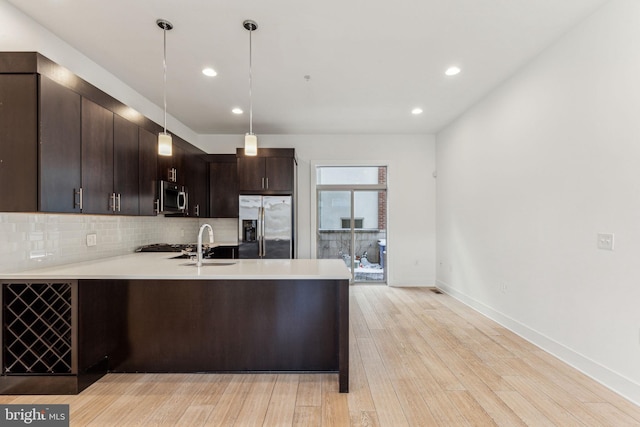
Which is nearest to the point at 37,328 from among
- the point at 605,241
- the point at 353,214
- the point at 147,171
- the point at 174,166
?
the point at 147,171

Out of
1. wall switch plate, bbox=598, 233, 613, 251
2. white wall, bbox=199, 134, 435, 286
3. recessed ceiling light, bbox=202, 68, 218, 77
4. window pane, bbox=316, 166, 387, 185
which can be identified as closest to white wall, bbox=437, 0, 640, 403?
wall switch plate, bbox=598, 233, 613, 251

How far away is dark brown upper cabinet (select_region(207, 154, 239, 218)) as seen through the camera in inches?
200

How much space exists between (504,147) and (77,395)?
4.67 metres

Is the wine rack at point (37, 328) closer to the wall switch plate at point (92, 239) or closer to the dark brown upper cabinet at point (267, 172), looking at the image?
the wall switch plate at point (92, 239)

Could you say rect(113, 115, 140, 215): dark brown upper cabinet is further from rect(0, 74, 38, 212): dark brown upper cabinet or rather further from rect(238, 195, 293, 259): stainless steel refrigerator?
rect(238, 195, 293, 259): stainless steel refrigerator

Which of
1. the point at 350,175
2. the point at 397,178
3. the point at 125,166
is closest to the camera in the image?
the point at 125,166

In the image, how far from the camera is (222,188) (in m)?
5.09

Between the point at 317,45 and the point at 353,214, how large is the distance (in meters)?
3.45

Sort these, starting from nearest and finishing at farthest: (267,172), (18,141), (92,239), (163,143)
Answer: (18,141) → (163,143) → (92,239) → (267,172)

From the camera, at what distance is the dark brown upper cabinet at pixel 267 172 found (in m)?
4.76

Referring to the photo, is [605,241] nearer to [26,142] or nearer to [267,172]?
[267,172]

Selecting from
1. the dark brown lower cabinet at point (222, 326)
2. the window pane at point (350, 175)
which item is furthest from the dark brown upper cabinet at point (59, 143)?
the window pane at point (350, 175)

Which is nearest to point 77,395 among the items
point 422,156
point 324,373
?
point 324,373

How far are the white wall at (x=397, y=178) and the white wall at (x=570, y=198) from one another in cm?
150
